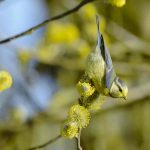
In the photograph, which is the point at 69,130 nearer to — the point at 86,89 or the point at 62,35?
the point at 86,89

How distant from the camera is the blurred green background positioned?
1485 millimetres

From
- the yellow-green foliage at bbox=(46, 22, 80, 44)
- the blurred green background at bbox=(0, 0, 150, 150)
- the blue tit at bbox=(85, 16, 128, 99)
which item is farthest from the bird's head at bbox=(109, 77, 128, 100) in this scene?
the yellow-green foliage at bbox=(46, 22, 80, 44)

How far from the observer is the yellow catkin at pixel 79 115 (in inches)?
23.5

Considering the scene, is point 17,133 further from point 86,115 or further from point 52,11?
point 52,11

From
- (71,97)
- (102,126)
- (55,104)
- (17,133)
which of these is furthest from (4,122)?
(102,126)

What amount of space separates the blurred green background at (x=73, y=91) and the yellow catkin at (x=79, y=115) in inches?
28.0

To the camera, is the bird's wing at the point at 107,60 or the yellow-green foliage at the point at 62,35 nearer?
the bird's wing at the point at 107,60

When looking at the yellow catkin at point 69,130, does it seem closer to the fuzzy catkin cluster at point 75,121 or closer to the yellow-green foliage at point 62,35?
the fuzzy catkin cluster at point 75,121

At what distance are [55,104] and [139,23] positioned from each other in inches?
32.2

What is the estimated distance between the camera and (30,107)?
1.59 m

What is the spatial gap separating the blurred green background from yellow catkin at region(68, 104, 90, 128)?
0.71 meters

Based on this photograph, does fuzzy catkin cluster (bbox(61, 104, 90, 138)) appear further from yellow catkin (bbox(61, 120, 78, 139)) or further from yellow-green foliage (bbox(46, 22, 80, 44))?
yellow-green foliage (bbox(46, 22, 80, 44))

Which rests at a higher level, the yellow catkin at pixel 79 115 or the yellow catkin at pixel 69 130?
the yellow catkin at pixel 79 115

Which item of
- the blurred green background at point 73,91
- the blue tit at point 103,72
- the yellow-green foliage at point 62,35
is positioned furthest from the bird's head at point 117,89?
the yellow-green foliage at point 62,35
